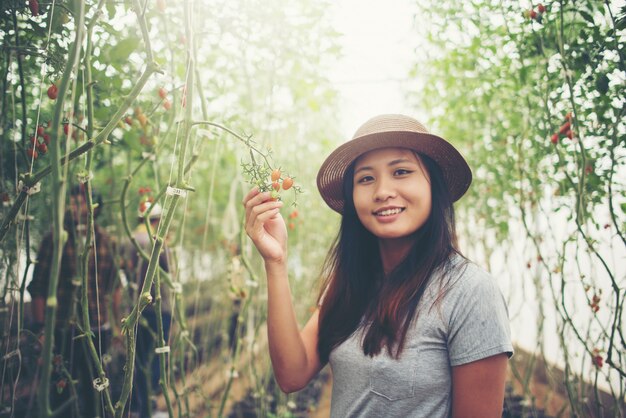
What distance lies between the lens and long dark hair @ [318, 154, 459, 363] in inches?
40.3

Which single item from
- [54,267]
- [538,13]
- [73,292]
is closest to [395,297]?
[54,267]

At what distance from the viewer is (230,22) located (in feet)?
5.32

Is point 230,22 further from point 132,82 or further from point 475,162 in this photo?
point 475,162

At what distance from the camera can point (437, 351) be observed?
3.14 feet

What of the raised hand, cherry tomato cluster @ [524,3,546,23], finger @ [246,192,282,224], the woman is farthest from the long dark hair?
cherry tomato cluster @ [524,3,546,23]

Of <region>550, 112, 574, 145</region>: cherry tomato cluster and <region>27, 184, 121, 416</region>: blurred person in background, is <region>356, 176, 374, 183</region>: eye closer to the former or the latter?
<region>550, 112, 574, 145</region>: cherry tomato cluster

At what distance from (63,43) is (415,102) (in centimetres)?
255

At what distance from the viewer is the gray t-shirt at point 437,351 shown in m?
0.90

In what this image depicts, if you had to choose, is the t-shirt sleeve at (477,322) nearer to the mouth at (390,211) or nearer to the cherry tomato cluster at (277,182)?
the mouth at (390,211)

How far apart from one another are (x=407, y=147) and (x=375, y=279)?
1.37 ft

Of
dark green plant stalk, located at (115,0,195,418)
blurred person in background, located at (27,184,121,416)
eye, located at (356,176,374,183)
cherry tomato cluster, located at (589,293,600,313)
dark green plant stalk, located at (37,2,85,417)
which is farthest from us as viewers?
blurred person in background, located at (27,184,121,416)

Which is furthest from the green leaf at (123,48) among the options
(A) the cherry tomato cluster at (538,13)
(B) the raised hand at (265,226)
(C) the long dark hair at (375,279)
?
(A) the cherry tomato cluster at (538,13)

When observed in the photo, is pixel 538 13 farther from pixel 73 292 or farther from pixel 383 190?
pixel 73 292

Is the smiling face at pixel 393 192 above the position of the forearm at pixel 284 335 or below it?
above
